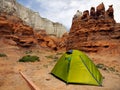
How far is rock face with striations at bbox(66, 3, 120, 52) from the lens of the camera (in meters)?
33.7

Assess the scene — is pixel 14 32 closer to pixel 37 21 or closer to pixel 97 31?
pixel 97 31

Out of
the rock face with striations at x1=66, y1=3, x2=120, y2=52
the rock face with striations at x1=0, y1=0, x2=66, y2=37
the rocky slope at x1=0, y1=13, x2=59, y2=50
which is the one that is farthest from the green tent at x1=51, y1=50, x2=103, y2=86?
the rock face with striations at x1=0, y1=0, x2=66, y2=37

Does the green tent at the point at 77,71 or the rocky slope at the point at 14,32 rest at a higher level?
the rocky slope at the point at 14,32

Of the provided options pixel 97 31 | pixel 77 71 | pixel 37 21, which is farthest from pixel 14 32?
pixel 37 21

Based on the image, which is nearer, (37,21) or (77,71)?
(77,71)

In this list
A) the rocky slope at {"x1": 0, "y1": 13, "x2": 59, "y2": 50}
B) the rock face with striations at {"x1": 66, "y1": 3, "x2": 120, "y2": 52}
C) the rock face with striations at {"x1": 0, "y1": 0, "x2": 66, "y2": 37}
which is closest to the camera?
the rock face with striations at {"x1": 66, "y1": 3, "x2": 120, "y2": 52}

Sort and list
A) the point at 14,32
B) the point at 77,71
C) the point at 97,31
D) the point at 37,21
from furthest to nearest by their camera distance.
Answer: the point at 37,21, the point at 14,32, the point at 97,31, the point at 77,71

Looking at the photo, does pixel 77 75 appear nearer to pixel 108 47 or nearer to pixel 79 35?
pixel 108 47

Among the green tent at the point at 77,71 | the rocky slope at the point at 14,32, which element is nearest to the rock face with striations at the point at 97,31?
the rocky slope at the point at 14,32

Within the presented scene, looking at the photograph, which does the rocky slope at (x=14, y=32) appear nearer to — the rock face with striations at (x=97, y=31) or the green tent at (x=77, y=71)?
the rock face with striations at (x=97, y=31)

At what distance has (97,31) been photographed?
36.9 m

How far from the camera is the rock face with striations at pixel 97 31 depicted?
33.7 m

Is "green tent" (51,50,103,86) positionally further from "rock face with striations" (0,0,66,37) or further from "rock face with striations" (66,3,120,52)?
"rock face with striations" (0,0,66,37)

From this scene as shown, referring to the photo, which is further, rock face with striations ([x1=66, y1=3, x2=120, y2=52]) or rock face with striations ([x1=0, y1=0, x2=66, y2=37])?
rock face with striations ([x1=0, y1=0, x2=66, y2=37])
